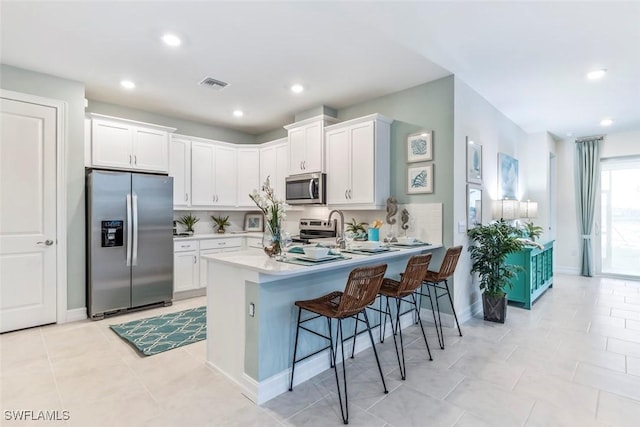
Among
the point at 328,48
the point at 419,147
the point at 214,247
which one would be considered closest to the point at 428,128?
the point at 419,147

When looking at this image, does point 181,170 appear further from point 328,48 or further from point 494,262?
point 494,262

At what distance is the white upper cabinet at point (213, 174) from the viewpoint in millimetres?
5090

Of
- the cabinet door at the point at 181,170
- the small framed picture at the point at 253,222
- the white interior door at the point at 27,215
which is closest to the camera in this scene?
the white interior door at the point at 27,215

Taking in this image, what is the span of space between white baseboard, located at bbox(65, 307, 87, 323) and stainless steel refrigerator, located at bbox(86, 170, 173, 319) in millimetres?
61

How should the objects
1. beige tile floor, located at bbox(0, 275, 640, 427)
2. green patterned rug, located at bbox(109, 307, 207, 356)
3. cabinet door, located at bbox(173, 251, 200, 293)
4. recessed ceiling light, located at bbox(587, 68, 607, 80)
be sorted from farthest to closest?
1. cabinet door, located at bbox(173, 251, 200, 293)
2. recessed ceiling light, located at bbox(587, 68, 607, 80)
3. green patterned rug, located at bbox(109, 307, 207, 356)
4. beige tile floor, located at bbox(0, 275, 640, 427)

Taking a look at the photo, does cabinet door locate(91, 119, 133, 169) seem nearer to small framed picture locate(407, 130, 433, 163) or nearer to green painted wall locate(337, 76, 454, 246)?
green painted wall locate(337, 76, 454, 246)

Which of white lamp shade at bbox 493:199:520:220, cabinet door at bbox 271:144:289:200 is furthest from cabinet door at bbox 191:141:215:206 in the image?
white lamp shade at bbox 493:199:520:220

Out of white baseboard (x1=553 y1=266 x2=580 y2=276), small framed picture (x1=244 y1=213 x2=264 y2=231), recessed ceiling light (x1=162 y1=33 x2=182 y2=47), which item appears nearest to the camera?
recessed ceiling light (x1=162 y1=33 x2=182 y2=47)

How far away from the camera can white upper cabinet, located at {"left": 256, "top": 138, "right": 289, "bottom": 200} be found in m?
5.23

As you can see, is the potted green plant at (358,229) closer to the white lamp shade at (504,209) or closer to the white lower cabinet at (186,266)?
the white lamp shade at (504,209)

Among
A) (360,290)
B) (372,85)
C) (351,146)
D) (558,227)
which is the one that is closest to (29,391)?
(360,290)

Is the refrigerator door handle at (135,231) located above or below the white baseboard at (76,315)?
above

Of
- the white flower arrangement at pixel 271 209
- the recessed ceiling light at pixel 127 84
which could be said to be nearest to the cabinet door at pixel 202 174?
the recessed ceiling light at pixel 127 84

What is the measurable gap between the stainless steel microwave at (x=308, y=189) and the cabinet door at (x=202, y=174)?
1.47 meters
